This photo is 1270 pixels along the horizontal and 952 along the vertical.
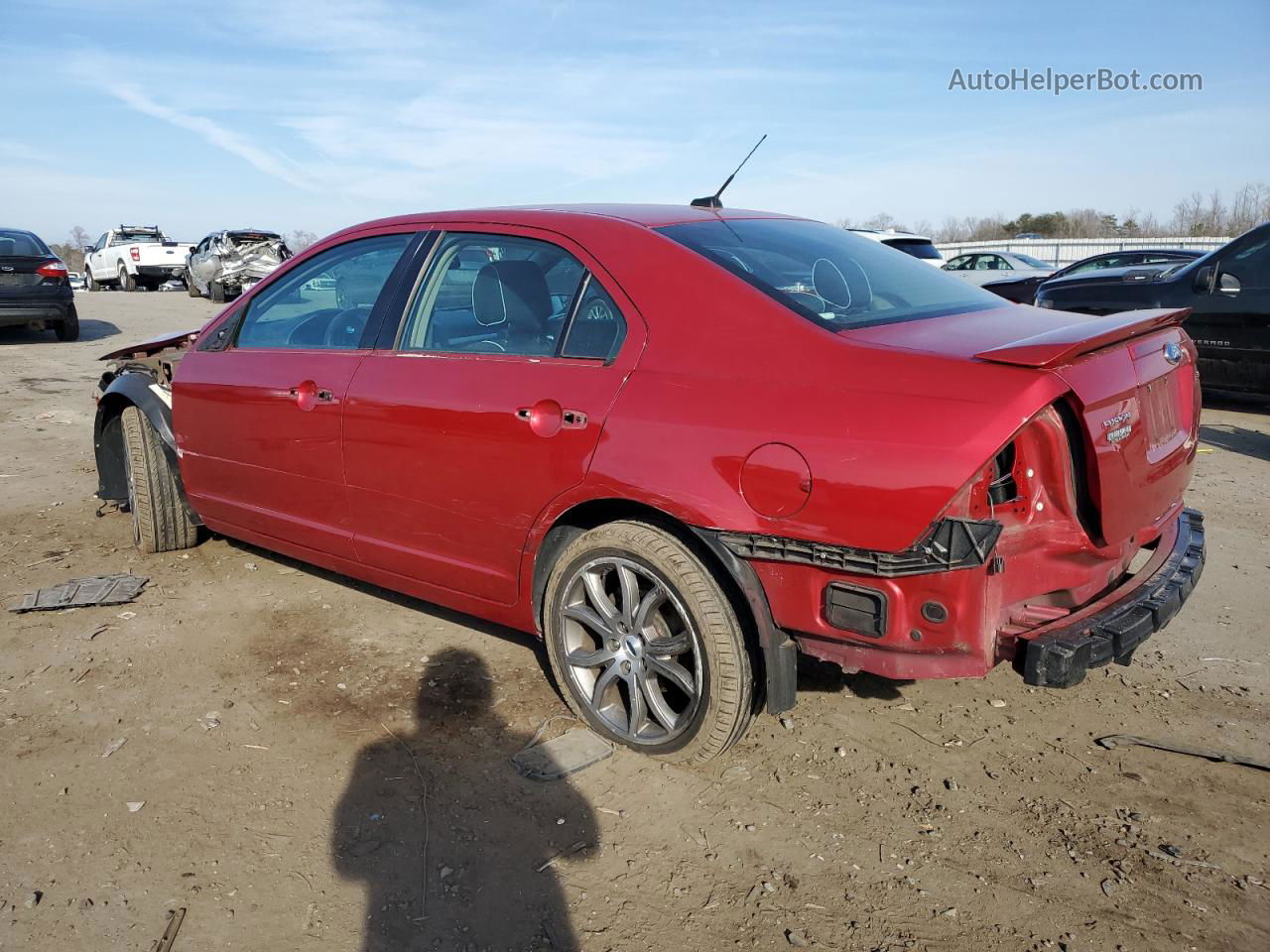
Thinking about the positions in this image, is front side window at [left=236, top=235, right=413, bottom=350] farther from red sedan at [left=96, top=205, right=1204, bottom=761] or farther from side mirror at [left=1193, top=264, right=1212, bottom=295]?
side mirror at [left=1193, top=264, right=1212, bottom=295]

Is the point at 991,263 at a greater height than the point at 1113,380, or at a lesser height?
greater

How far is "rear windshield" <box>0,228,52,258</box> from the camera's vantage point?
13.5 meters

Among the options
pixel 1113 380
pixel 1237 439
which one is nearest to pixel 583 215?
pixel 1113 380

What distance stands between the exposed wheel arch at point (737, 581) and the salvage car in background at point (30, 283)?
526 inches

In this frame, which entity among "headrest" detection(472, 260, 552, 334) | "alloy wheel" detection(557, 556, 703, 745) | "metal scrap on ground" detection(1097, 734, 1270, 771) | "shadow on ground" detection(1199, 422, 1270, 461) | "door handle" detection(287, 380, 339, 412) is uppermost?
"headrest" detection(472, 260, 552, 334)

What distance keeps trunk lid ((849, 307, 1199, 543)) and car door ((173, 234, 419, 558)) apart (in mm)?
2050

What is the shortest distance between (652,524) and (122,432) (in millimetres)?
3688

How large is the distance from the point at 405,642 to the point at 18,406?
758 centimetres

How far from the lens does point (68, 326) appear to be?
577 inches

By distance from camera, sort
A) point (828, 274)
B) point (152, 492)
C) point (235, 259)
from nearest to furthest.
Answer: point (828, 274) → point (152, 492) → point (235, 259)

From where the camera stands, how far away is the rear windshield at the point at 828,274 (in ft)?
9.89

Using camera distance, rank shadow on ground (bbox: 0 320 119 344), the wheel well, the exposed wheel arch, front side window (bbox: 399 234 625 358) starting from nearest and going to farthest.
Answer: the exposed wheel arch → the wheel well → front side window (bbox: 399 234 625 358) → shadow on ground (bbox: 0 320 119 344)

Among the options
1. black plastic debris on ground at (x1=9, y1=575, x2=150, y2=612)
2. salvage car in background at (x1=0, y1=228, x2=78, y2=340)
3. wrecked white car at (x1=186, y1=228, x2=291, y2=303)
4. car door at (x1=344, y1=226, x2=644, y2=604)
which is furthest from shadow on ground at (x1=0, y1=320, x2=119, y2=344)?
car door at (x1=344, y1=226, x2=644, y2=604)

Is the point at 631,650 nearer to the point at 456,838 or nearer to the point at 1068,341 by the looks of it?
the point at 456,838
